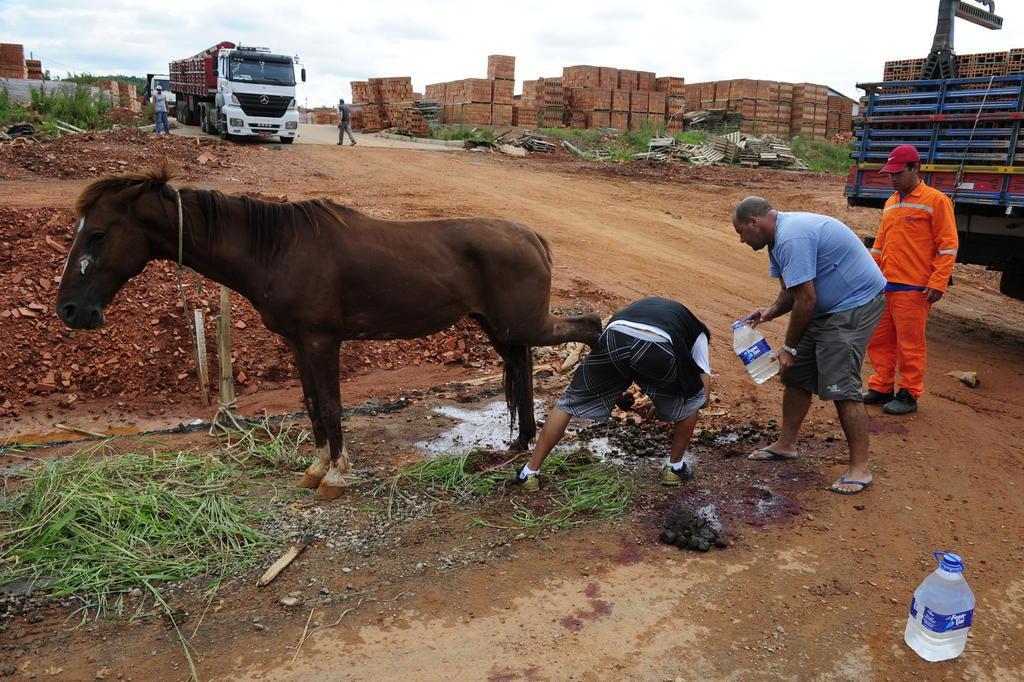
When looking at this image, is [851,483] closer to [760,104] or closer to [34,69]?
[760,104]

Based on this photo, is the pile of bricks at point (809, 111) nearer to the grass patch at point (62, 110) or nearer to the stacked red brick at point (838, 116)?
the stacked red brick at point (838, 116)

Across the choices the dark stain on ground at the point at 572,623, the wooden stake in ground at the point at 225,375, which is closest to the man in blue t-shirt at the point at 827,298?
the dark stain on ground at the point at 572,623

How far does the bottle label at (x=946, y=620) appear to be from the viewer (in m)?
3.41

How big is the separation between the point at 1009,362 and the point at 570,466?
5.97 meters

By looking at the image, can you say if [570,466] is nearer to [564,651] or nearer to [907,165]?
[564,651]

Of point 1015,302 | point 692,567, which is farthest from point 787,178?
point 692,567

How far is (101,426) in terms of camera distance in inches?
277

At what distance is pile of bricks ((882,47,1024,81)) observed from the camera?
7.84 metres

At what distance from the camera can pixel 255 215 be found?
4773mm

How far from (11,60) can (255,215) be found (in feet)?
109

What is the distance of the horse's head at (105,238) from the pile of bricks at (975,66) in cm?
799

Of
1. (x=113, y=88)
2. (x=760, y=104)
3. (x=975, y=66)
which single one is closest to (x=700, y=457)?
(x=975, y=66)

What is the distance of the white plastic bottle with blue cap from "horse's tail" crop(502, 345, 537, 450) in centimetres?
283

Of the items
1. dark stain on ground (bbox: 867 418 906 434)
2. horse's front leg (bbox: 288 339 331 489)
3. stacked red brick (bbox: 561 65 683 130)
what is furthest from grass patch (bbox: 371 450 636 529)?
stacked red brick (bbox: 561 65 683 130)
